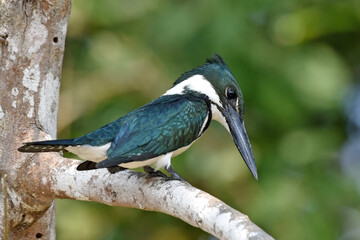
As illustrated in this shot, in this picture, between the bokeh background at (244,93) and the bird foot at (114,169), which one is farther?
the bokeh background at (244,93)

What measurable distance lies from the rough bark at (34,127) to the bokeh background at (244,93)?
1714 millimetres

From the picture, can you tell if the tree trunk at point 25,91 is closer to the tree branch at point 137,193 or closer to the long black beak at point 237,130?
the tree branch at point 137,193

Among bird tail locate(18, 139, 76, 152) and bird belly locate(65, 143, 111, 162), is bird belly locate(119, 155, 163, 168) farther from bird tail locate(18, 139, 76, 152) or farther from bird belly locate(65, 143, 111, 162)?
bird tail locate(18, 139, 76, 152)

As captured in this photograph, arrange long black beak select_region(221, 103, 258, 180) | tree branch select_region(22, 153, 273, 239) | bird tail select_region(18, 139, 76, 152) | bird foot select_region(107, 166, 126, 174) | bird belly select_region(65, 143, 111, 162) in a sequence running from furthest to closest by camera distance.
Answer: long black beak select_region(221, 103, 258, 180), bird belly select_region(65, 143, 111, 162), bird foot select_region(107, 166, 126, 174), bird tail select_region(18, 139, 76, 152), tree branch select_region(22, 153, 273, 239)

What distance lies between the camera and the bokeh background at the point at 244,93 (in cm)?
628

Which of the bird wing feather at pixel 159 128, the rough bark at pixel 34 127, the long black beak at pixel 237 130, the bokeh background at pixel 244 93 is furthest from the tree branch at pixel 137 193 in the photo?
the bokeh background at pixel 244 93

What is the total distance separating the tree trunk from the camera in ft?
15.1

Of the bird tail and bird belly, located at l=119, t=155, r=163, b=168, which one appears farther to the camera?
bird belly, located at l=119, t=155, r=163, b=168

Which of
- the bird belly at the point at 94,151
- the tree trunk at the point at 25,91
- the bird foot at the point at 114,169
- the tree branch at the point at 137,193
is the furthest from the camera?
the tree trunk at the point at 25,91

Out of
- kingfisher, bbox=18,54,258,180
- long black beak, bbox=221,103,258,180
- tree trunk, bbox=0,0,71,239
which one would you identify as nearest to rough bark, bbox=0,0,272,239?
tree trunk, bbox=0,0,71,239

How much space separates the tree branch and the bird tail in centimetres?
19

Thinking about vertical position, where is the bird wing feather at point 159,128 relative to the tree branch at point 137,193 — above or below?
above

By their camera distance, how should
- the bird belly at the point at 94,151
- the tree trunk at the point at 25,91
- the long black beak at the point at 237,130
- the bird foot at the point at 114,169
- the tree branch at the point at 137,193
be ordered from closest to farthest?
the tree branch at the point at 137,193
the bird foot at the point at 114,169
the bird belly at the point at 94,151
the tree trunk at the point at 25,91
the long black beak at the point at 237,130

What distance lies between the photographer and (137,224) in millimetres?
6930
